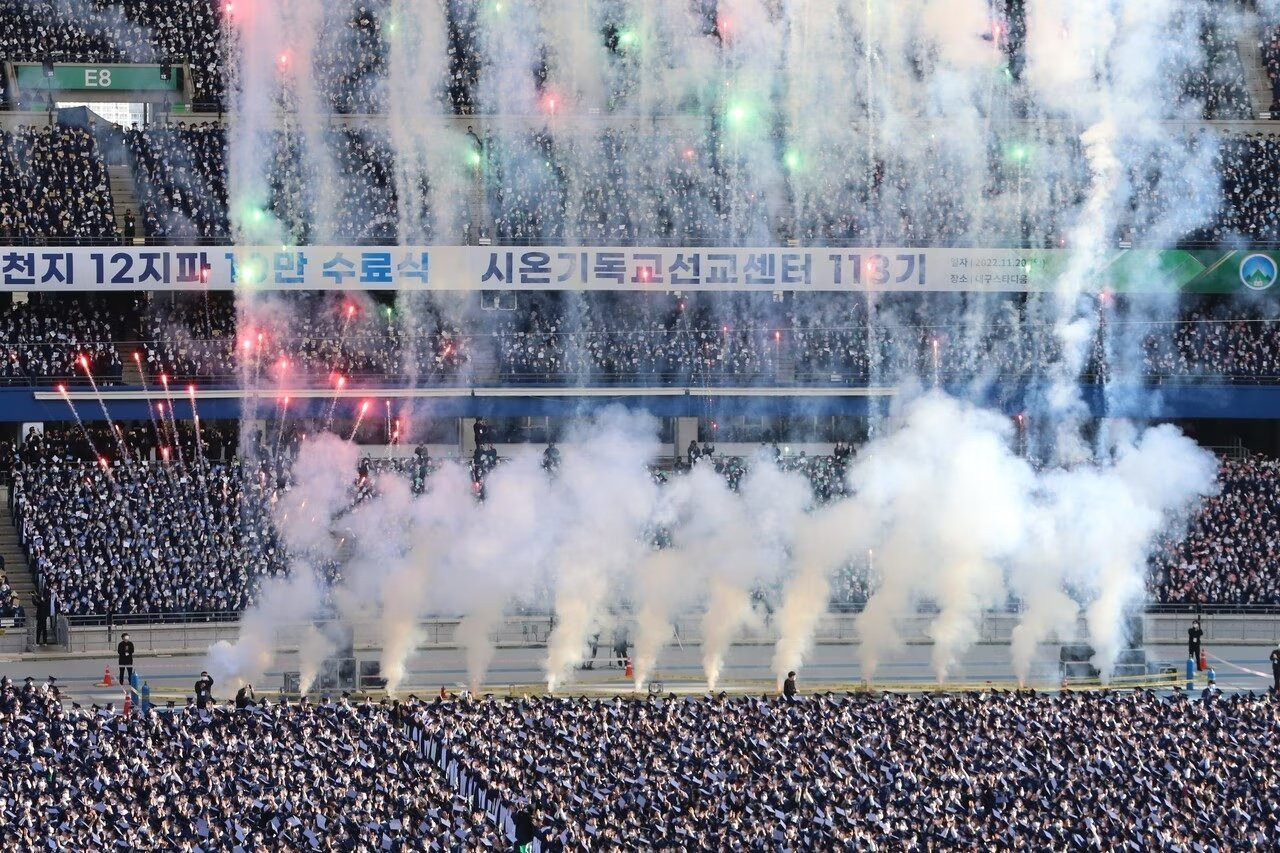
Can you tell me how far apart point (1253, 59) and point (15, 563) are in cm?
2741

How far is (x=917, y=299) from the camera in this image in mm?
48406

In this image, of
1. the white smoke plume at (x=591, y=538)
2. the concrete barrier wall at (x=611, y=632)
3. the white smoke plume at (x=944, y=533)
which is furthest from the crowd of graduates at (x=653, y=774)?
the concrete barrier wall at (x=611, y=632)

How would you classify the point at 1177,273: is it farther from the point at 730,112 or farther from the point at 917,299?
the point at 730,112

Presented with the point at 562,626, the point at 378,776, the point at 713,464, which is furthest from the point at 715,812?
the point at 713,464

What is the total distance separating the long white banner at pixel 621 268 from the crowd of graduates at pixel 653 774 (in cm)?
1613

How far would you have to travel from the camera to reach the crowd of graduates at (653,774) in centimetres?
2606

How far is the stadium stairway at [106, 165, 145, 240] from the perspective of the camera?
47375 millimetres

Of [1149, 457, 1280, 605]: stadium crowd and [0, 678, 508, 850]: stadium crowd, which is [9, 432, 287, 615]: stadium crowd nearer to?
[0, 678, 508, 850]: stadium crowd

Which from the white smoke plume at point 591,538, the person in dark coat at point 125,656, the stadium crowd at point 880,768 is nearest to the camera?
the stadium crowd at point 880,768

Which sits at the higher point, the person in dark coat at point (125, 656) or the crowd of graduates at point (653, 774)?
the person in dark coat at point (125, 656)

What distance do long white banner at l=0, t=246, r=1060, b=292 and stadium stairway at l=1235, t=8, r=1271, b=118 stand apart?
6.88 m

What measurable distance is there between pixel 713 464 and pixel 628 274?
4.86m

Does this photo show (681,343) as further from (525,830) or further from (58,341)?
(525,830)

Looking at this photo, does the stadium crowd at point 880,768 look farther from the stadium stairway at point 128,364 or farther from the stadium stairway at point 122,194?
the stadium stairway at point 122,194
